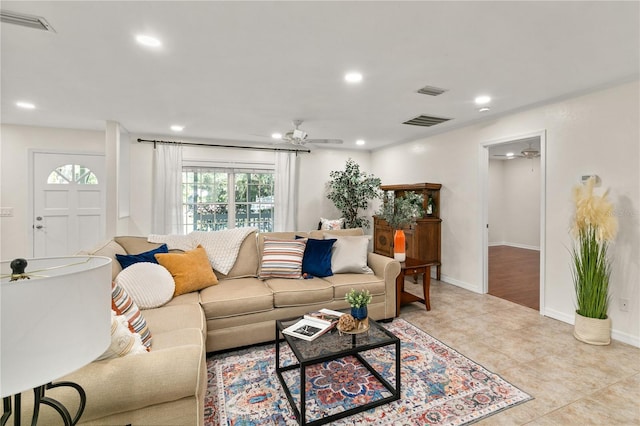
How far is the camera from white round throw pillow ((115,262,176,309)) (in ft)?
7.41

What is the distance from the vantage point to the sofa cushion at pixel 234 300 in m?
2.47

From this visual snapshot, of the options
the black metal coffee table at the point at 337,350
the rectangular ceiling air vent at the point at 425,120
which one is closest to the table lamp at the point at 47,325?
the black metal coffee table at the point at 337,350

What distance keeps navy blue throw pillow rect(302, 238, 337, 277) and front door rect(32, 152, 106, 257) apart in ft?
12.4

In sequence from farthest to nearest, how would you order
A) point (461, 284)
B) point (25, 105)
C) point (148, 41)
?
point (461, 284) → point (25, 105) → point (148, 41)

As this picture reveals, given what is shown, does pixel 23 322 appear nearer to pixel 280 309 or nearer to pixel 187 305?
pixel 187 305

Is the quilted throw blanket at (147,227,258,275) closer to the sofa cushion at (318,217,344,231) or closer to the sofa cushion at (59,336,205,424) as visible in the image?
the sofa cushion at (59,336,205,424)

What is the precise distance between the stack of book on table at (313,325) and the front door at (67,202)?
14.4 ft

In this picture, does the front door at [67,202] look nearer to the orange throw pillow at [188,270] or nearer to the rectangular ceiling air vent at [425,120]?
the orange throw pillow at [188,270]

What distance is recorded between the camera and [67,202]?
4.77m

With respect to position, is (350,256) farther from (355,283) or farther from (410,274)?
(410,274)

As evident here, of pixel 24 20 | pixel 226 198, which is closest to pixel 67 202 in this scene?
pixel 226 198

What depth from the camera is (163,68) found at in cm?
256

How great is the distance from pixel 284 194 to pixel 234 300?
3.52m

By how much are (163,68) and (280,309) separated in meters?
2.28
